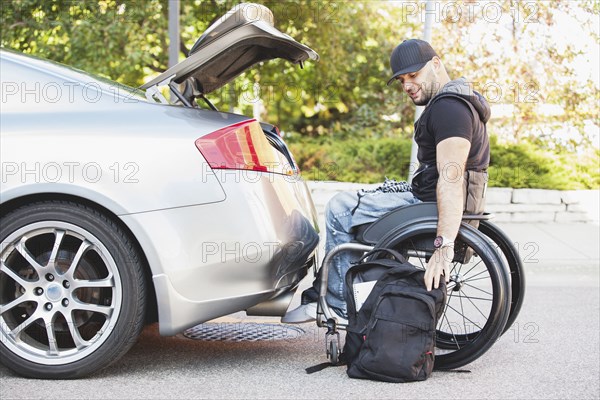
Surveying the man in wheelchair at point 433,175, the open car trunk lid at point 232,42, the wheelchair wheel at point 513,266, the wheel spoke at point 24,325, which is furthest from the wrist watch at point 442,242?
the wheel spoke at point 24,325

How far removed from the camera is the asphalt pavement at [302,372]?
3553 mm

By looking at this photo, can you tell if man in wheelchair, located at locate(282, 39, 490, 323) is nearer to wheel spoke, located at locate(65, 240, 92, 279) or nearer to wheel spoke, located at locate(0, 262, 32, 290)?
wheel spoke, located at locate(65, 240, 92, 279)

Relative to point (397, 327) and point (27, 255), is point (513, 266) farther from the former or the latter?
point (27, 255)

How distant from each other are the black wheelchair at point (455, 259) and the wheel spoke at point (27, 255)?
1.29m

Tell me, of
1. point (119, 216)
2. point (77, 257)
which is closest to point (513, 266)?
point (119, 216)

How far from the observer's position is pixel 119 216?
351 centimetres

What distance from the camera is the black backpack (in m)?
3.60

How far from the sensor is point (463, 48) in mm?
9703

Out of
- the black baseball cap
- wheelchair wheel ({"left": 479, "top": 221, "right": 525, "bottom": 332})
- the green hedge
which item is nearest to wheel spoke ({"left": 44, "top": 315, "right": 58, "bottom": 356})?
the black baseball cap

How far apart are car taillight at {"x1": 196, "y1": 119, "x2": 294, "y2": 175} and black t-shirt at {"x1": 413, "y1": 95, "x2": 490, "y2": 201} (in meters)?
0.69

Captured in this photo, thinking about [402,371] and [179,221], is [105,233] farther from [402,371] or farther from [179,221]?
[402,371]

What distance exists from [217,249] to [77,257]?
592mm

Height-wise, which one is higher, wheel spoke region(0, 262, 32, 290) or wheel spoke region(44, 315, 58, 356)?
wheel spoke region(0, 262, 32, 290)

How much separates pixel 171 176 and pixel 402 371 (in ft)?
4.24
